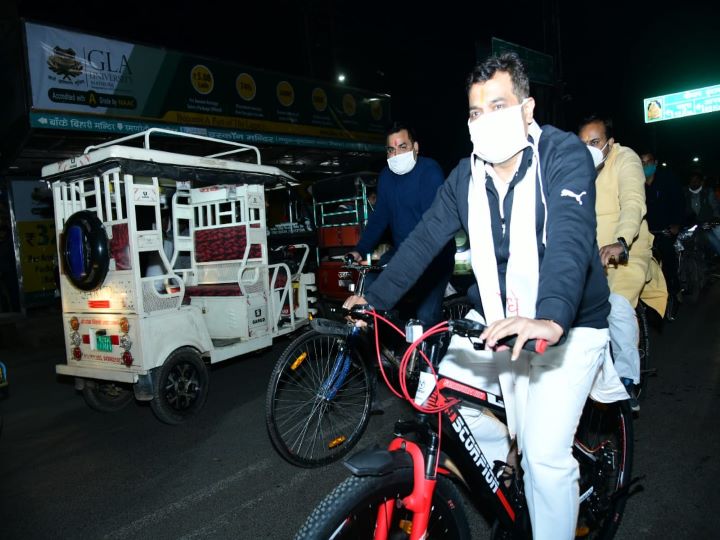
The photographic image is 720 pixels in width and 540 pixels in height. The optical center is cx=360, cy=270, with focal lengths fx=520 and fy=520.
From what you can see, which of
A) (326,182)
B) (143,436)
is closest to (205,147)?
(326,182)

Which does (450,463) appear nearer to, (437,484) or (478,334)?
(437,484)

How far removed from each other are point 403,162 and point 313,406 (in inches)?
82.9

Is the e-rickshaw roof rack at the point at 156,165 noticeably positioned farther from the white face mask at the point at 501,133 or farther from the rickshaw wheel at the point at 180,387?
the white face mask at the point at 501,133

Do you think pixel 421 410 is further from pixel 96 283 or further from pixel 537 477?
pixel 96 283

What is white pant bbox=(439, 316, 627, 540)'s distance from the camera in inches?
80.1

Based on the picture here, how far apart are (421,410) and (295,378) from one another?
1.71 m

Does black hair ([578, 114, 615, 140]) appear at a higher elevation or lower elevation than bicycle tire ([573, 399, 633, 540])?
higher

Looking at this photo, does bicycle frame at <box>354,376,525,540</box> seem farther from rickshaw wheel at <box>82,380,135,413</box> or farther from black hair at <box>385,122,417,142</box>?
rickshaw wheel at <box>82,380,135,413</box>

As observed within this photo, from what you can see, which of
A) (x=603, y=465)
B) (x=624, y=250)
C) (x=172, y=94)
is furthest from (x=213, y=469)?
(x=172, y=94)

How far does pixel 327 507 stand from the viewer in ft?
5.41

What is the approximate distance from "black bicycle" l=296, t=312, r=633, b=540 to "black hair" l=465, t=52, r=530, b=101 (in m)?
1.02

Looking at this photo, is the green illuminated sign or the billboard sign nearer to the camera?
the billboard sign

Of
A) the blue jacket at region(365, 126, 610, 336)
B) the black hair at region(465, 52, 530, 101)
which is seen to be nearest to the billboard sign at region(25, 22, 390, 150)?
the blue jacket at region(365, 126, 610, 336)

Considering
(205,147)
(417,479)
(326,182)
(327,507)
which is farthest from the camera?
(205,147)
